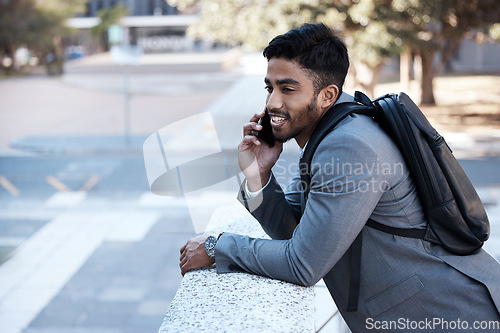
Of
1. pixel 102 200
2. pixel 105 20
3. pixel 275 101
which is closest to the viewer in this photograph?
pixel 275 101

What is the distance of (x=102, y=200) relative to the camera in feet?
30.8

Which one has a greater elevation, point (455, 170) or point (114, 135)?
point (455, 170)

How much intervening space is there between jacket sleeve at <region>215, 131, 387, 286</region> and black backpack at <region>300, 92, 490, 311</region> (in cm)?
10

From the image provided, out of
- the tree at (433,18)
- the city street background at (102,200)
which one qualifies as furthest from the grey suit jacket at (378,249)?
the tree at (433,18)

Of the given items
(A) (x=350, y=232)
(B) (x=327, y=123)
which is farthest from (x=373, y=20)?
(A) (x=350, y=232)

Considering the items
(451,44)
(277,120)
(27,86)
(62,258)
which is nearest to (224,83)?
(27,86)

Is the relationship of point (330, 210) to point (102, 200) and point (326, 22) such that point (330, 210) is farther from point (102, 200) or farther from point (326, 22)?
point (326, 22)

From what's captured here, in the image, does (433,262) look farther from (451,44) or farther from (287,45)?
(451,44)

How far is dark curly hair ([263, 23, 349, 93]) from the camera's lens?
1893 millimetres

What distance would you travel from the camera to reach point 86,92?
2608 centimetres

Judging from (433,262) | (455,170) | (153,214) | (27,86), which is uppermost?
(455,170)

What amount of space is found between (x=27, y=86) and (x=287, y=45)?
2951 centimetres

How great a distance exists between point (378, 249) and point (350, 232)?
14 cm

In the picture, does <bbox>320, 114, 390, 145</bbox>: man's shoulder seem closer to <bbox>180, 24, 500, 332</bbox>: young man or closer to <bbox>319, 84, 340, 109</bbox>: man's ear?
<bbox>180, 24, 500, 332</bbox>: young man
